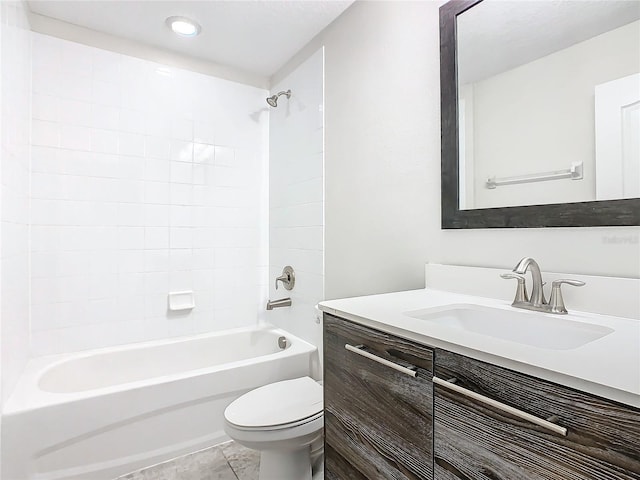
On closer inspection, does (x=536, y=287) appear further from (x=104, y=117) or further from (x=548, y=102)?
(x=104, y=117)

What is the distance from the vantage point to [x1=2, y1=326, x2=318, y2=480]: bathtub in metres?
1.56

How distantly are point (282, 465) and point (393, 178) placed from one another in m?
1.38

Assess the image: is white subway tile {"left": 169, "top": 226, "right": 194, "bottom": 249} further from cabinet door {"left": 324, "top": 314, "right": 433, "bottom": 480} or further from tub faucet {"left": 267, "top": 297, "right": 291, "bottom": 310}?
cabinet door {"left": 324, "top": 314, "right": 433, "bottom": 480}

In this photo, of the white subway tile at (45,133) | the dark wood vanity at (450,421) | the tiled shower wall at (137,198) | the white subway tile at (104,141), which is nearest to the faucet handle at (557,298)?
the dark wood vanity at (450,421)


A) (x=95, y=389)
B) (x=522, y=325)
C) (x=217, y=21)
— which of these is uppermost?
(x=217, y=21)

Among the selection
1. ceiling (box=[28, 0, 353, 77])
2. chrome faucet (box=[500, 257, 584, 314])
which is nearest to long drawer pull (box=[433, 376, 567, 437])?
chrome faucet (box=[500, 257, 584, 314])

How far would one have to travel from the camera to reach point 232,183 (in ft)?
8.84

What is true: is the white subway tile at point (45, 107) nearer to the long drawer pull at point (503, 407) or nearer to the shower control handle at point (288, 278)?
the shower control handle at point (288, 278)

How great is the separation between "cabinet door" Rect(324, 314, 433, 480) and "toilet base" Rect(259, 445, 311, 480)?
479 millimetres

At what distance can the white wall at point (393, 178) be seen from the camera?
1.15 metres

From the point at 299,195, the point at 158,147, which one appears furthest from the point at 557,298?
the point at 158,147

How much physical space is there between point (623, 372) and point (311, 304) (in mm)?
1806

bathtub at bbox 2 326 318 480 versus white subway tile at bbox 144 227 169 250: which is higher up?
white subway tile at bbox 144 227 169 250

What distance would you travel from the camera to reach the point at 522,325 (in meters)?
1.04
